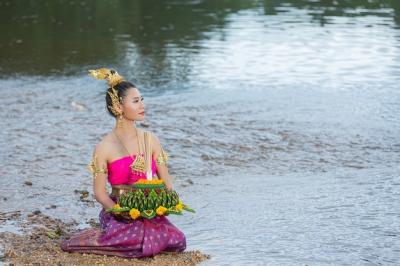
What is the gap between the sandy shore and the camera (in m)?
4.79

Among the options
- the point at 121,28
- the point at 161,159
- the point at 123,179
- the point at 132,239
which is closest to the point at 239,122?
the point at 161,159

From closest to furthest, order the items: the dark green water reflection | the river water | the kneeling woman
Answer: the kneeling woman
the river water
the dark green water reflection

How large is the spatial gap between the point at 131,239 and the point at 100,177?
0.43m

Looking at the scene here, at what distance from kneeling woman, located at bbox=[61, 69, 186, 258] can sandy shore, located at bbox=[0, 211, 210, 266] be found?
0.05 metres

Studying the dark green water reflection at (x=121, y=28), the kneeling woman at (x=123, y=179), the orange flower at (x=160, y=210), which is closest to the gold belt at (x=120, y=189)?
the kneeling woman at (x=123, y=179)

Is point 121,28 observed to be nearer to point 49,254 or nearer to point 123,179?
point 123,179

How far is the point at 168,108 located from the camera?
9.18 metres

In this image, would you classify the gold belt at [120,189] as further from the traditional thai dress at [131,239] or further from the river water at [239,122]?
the river water at [239,122]

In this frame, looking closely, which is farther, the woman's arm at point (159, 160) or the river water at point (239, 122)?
the river water at point (239, 122)

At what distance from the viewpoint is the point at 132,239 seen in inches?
190

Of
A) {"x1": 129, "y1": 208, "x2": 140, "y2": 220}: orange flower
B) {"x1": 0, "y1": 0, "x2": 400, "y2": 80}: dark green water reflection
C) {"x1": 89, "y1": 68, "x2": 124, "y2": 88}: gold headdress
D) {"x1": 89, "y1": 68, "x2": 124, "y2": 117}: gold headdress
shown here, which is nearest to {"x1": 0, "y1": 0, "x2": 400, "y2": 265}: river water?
{"x1": 0, "y1": 0, "x2": 400, "y2": 80}: dark green water reflection

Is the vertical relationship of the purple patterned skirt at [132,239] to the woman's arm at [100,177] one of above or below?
below

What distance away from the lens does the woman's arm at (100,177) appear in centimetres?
501

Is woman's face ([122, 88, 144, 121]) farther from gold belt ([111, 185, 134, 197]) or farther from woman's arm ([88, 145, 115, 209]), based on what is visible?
gold belt ([111, 185, 134, 197])
